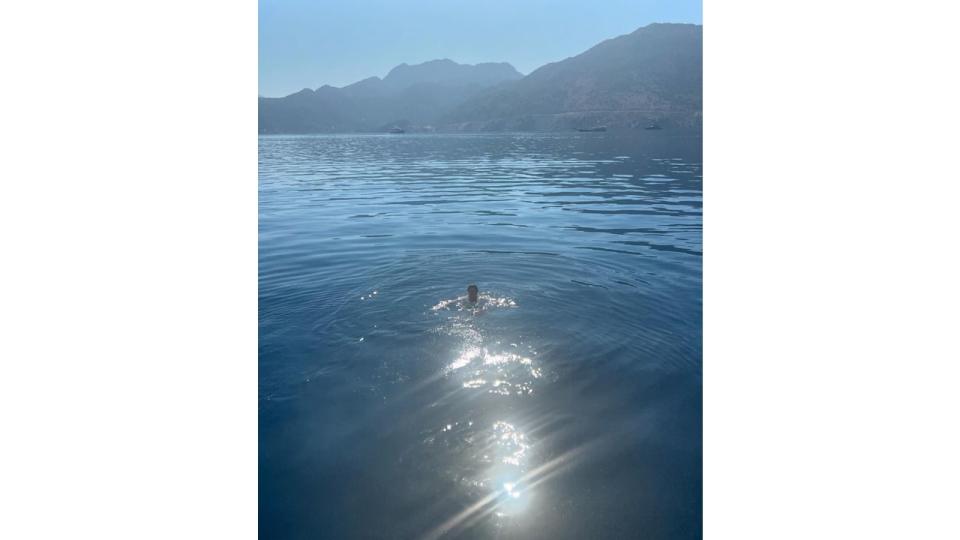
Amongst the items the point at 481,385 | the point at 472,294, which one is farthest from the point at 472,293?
the point at 481,385

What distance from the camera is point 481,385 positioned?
8.43m

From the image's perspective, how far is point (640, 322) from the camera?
1104 cm

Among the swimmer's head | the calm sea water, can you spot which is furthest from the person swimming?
the calm sea water

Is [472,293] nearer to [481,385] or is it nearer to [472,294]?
[472,294]

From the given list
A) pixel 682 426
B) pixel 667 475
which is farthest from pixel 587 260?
pixel 667 475

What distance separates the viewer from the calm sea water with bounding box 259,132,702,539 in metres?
5.84

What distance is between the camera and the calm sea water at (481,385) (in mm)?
5840

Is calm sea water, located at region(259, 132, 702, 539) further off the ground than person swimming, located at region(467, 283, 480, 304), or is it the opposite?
person swimming, located at region(467, 283, 480, 304)

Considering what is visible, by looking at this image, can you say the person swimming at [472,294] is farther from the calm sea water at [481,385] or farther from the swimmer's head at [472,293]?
the calm sea water at [481,385]

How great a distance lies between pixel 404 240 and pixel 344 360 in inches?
383

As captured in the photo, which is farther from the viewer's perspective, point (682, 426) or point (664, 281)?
point (664, 281)

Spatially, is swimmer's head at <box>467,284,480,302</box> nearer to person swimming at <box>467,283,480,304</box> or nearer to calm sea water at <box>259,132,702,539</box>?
person swimming at <box>467,283,480,304</box>

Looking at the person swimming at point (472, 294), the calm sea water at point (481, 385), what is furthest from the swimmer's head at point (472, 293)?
the calm sea water at point (481, 385)
